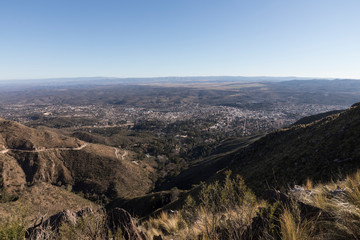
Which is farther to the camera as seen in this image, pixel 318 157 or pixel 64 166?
pixel 64 166

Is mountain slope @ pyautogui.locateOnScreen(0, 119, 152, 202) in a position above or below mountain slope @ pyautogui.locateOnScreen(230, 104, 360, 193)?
below

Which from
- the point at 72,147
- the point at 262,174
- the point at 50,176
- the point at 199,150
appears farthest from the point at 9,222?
the point at 199,150

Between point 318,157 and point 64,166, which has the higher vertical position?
point 318,157

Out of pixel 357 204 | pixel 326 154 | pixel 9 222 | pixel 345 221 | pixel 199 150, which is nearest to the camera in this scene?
pixel 345 221

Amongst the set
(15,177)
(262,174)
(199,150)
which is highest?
(262,174)

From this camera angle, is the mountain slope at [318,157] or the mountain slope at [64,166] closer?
the mountain slope at [318,157]

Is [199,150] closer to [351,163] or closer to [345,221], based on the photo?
[351,163]

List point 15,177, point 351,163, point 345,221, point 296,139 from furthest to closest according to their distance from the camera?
point 15,177, point 296,139, point 351,163, point 345,221

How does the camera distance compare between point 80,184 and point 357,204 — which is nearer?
point 357,204

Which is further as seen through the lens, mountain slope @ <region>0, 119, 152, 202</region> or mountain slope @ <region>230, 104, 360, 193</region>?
mountain slope @ <region>0, 119, 152, 202</region>

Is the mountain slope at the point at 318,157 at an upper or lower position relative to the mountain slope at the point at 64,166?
upper

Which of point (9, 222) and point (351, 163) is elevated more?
point (9, 222)
